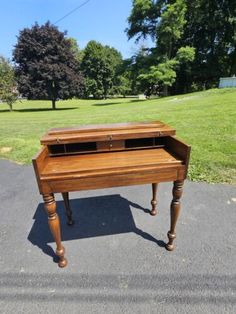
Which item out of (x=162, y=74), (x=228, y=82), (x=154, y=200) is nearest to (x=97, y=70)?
(x=162, y=74)

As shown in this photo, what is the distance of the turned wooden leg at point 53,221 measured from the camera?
1.85 m

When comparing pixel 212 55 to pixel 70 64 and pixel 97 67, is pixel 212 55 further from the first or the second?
pixel 97 67

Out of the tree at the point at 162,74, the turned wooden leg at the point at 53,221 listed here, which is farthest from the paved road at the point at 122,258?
the tree at the point at 162,74

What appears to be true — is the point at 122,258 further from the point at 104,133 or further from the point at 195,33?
the point at 195,33

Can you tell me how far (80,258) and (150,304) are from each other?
31.4 inches

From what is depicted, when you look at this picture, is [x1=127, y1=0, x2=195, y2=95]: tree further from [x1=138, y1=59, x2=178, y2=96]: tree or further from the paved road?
the paved road

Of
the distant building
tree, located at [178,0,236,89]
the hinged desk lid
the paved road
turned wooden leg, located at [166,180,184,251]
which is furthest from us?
tree, located at [178,0,236,89]

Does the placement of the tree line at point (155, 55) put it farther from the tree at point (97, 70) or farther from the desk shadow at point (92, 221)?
the desk shadow at point (92, 221)

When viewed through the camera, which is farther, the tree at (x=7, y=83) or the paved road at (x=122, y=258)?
the tree at (x=7, y=83)

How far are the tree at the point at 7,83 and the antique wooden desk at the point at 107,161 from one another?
82.2ft

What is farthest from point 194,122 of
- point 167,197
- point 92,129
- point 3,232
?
point 3,232

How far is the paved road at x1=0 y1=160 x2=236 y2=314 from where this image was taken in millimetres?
1798

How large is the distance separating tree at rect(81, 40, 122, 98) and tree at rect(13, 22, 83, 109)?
72.2 ft

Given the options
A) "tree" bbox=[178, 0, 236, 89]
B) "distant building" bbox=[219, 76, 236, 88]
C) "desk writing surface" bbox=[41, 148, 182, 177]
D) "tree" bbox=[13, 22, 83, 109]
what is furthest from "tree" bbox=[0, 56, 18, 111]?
"desk writing surface" bbox=[41, 148, 182, 177]
